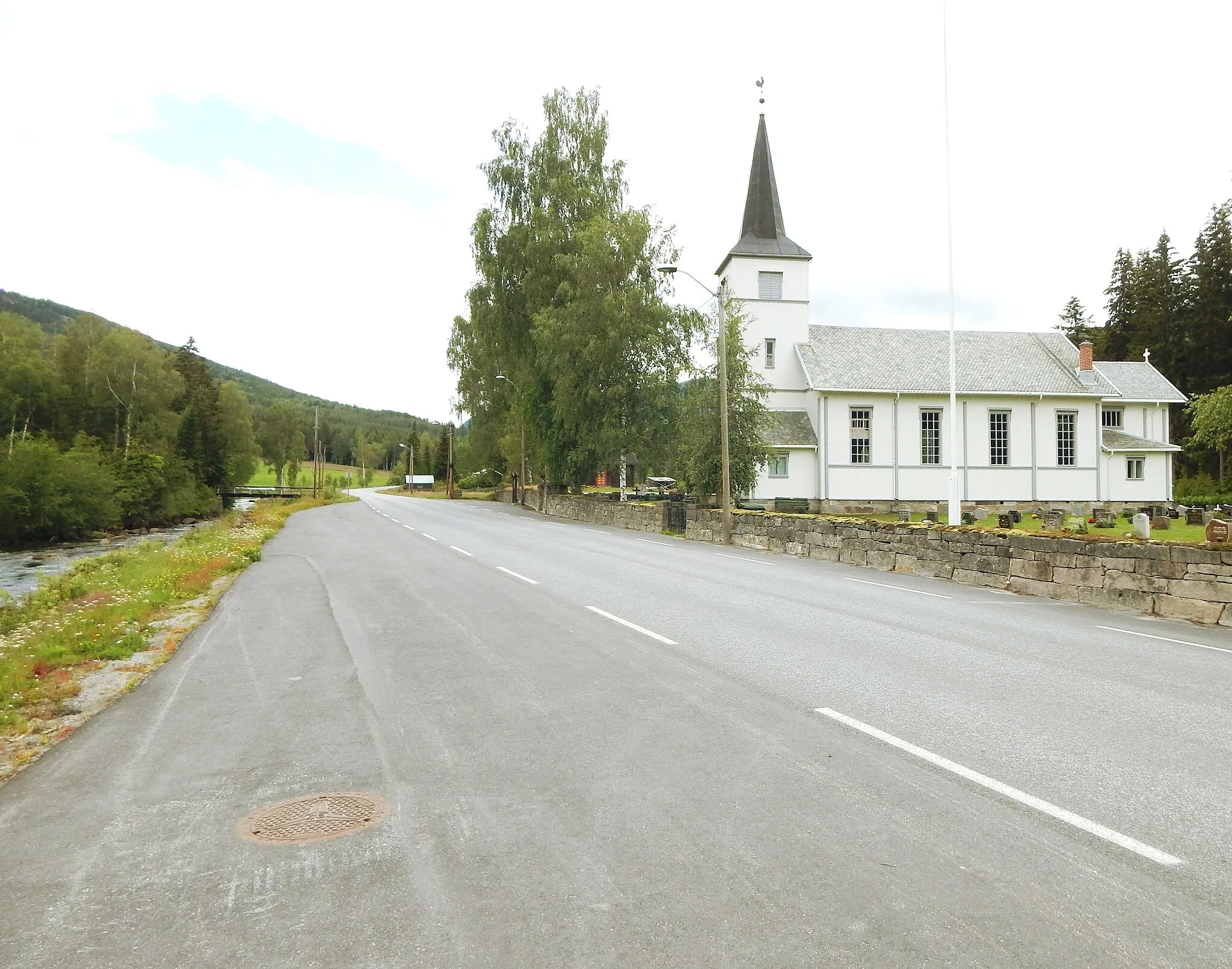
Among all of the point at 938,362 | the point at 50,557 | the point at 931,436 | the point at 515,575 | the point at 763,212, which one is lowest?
the point at 50,557

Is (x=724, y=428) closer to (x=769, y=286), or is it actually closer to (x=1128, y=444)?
(x=769, y=286)

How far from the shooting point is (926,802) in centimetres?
406

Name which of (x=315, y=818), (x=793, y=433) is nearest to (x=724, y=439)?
(x=793, y=433)

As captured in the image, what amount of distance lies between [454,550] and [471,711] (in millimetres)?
14347

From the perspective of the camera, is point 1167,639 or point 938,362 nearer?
point 1167,639

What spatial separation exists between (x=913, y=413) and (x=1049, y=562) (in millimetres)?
31967

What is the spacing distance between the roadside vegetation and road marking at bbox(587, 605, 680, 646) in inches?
193

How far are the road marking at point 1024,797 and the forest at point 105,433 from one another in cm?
4069

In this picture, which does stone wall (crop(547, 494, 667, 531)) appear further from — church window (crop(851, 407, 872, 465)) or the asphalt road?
the asphalt road

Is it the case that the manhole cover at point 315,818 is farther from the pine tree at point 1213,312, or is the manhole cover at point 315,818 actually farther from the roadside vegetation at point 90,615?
the pine tree at point 1213,312

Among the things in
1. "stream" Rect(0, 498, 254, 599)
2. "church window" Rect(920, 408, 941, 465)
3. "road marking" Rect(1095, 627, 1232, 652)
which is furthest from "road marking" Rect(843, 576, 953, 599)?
"church window" Rect(920, 408, 941, 465)

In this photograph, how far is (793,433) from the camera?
43.1 m

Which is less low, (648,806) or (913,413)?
(913,413)

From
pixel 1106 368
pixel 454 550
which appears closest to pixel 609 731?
pixel 454 550
